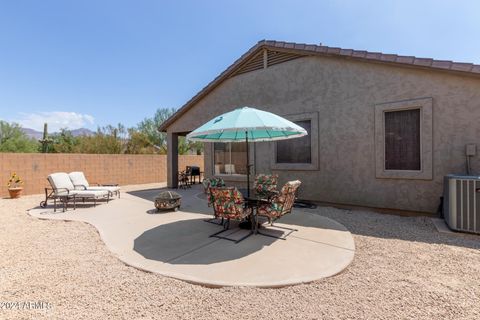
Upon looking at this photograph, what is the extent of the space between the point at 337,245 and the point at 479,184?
3546 millimetres

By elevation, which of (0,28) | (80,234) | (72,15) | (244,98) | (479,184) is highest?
(72,15)

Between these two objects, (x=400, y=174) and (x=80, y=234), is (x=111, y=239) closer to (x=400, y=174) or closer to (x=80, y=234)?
(x=80, y=234)

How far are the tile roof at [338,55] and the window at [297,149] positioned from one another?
104 inches

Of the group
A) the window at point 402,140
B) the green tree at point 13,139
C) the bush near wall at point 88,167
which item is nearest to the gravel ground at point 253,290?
the window at point 402,140

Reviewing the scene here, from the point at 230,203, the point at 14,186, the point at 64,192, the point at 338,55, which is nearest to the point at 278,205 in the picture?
the point at 230,203

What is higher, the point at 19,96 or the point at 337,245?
the point at 19,96

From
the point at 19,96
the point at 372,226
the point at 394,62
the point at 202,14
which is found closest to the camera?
the point at 372,226

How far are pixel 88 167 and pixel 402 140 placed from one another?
55.0 feet

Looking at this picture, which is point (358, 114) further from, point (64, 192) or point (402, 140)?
point (64, 192)

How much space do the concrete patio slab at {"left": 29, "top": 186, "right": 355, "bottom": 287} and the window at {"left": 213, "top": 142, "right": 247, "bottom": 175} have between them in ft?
14.4

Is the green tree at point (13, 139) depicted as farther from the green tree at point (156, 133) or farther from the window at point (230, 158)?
the window at point (230, 158)

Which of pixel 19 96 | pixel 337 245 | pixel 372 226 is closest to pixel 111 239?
pixel 337 245

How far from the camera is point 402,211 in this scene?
741 cm

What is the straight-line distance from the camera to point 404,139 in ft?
24.3
